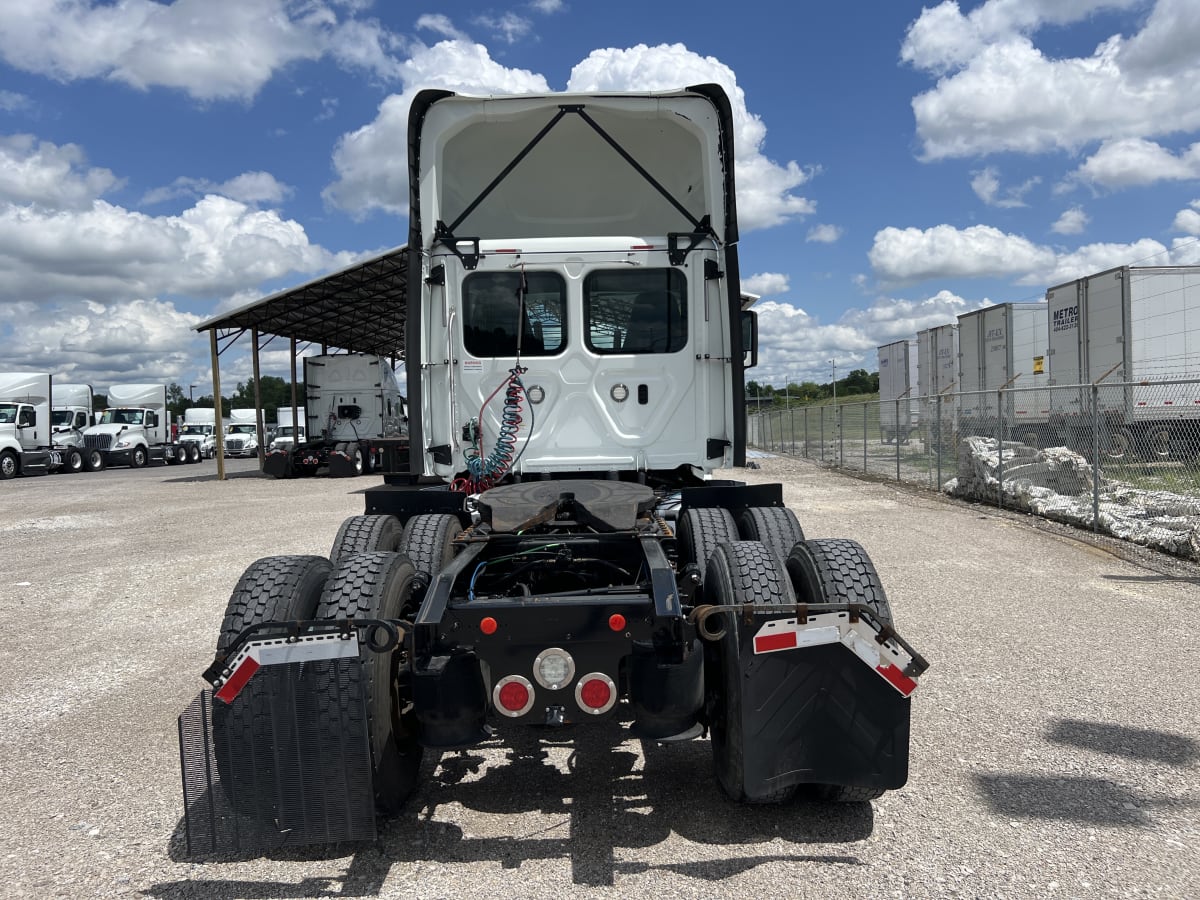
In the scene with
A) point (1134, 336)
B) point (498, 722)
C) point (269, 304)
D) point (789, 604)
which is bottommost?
point (498, 722)

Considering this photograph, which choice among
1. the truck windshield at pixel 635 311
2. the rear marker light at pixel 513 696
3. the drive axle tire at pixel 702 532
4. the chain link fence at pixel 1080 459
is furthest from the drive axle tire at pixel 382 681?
the chain link fence at pixel 1080 459

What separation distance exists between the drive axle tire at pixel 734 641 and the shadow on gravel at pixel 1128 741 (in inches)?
72.3

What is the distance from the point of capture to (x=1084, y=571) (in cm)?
855

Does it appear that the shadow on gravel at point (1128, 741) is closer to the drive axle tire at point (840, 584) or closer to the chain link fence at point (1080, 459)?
the drive axle tire at point (840, 584)

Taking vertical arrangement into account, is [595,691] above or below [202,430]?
below

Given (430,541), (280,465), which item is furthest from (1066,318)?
(280,465)

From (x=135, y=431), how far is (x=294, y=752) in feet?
129

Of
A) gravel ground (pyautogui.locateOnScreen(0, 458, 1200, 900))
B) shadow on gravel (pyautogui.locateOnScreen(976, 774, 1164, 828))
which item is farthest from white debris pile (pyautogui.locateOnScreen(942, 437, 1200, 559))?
shadow on gravel (pyautogui.locateOnScreen(976, 774, 1164, 828))

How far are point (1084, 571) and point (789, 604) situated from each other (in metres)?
6.63

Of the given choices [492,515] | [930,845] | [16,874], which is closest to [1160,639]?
[930,845]

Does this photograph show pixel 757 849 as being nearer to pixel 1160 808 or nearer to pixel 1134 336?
pixel 1160 808

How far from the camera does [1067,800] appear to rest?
3.70 metres

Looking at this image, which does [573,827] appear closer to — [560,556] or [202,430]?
[560,556]

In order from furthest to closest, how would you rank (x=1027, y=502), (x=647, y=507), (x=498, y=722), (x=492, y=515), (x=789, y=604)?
(x=1027, y=502)
(x=647, y=507)
(x=492, y=515)
(x=498, y=722)
(x=789, y=604)
